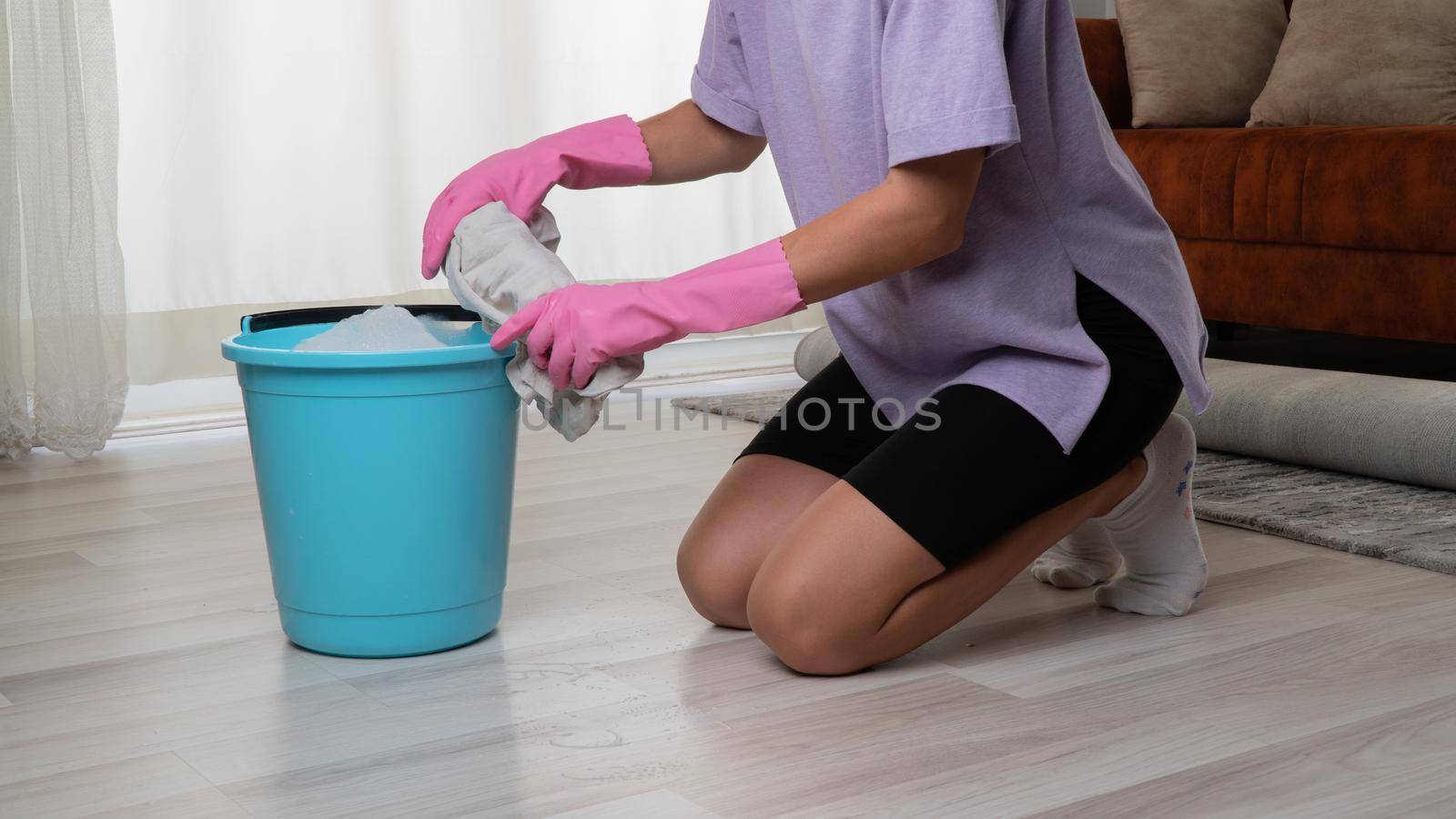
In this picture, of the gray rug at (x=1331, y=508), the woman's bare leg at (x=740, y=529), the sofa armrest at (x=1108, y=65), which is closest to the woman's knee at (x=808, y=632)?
the woman's bare leg at (x=740, y=529)

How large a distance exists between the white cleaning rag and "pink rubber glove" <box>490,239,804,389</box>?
3 cm

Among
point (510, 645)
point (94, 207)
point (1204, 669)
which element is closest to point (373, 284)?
point (94, 207)

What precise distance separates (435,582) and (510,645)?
112 millimetres

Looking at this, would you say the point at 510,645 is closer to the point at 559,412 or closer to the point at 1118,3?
the point at 559,412

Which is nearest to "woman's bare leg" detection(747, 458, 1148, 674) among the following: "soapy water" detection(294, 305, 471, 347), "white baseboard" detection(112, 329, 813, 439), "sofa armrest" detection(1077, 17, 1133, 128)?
"soapy water" detection(294, 305, 471, 347)

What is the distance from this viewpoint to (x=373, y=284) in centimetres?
276

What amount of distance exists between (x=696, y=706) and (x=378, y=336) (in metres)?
0.44

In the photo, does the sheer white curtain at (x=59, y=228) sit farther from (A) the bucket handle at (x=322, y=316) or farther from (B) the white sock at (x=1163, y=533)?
(B) the white sock at (x=1163, y=533)

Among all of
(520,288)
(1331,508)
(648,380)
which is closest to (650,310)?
(520,288)

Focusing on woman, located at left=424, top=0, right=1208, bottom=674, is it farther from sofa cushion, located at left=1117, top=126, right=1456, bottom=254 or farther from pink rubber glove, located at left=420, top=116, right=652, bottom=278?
sofa cushion, located at left=1117, top=126, right=1456, bottom=254

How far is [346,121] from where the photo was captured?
270 cm

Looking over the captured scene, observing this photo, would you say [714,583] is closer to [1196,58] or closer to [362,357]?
[362,357]

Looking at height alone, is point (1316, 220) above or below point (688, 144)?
below

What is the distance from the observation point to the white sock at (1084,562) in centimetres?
156
